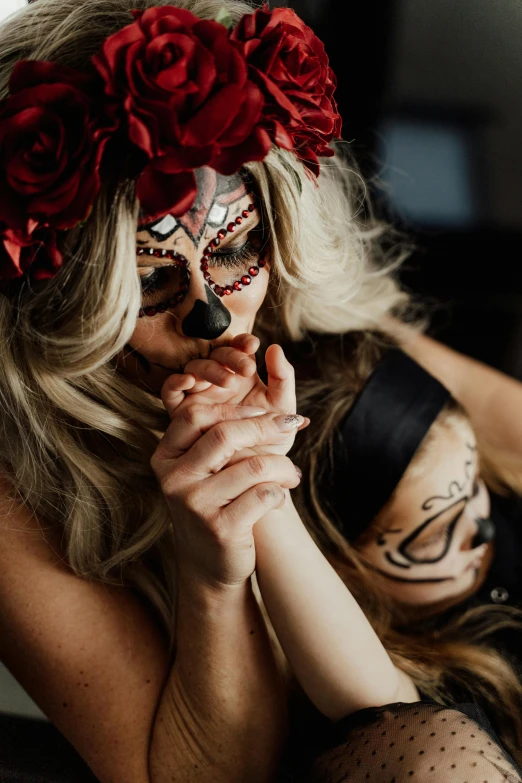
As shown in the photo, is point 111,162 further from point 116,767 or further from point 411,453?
point 116,767

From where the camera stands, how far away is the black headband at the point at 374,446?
1034mm

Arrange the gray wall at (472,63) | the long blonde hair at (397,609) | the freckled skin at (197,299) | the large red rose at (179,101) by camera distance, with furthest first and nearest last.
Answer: the gray wall at (472,63), the long blonde hair at (397,609), the freckled skin at (197,299), the large red rose at (179,101)

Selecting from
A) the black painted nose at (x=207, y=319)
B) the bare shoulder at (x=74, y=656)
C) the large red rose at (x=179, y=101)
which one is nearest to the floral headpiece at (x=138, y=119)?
the large red rose at (x=179, y=101)

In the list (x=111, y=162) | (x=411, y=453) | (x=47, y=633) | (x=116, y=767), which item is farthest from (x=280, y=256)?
(x=116, y=767)

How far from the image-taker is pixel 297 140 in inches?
31.0

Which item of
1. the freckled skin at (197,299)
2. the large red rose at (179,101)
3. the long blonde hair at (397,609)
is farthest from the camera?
the long blonde hair at (397,609)

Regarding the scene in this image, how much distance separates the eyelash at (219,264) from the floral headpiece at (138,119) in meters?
0.09

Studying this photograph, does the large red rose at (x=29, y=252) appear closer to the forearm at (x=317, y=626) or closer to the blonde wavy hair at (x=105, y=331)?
the blonde wavy hair at (x=105, y=331)

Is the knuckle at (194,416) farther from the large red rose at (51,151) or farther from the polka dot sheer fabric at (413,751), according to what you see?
the polka dot sheer fabric at (413,751)

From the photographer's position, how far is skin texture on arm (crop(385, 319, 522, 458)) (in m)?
1.25

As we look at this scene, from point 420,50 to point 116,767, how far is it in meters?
1.32

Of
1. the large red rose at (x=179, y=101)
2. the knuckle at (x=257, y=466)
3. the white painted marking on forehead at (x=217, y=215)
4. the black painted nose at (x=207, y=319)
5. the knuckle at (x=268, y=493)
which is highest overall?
the large red rose at (x=179, y=101)

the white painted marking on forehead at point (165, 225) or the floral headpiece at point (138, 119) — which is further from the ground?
the floral headpiece at point (138, 119)

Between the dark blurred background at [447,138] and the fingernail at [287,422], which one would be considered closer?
the fingernail at [287,422]
